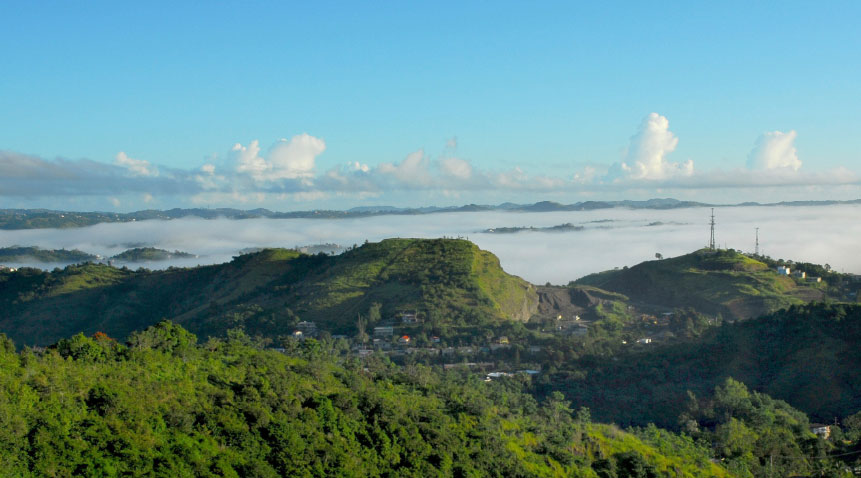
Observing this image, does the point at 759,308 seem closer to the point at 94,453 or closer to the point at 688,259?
the point at 688,259

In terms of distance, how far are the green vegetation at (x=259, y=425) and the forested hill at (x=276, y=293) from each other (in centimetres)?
3921

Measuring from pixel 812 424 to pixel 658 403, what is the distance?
350 inches

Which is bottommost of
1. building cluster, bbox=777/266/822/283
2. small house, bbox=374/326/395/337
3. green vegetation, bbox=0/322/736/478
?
small house, bbox=374/326/395/337

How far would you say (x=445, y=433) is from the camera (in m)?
28.8

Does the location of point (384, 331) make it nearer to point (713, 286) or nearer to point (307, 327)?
point (307, 327)

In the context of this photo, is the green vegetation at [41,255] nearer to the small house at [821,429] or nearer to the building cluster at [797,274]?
the building cluster at [797,274]

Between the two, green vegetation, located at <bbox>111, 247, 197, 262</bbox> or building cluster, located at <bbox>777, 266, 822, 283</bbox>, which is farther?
green vegetation, located at <bbox>111, 247, 197, 262</bbox>

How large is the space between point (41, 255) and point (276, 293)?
95.1m

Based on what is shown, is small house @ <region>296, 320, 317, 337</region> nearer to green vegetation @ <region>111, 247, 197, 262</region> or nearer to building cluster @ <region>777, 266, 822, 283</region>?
building cluster @ <region>777, 266, 822, 283</region>

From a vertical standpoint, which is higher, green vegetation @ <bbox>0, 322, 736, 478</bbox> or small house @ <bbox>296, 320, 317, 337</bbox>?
Result: green vegetation @ <bbox>0, 322, 736, 478</bbox>

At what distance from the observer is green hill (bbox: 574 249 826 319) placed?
88.1 m

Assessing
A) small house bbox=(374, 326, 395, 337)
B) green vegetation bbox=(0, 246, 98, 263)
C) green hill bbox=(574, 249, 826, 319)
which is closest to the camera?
small house bbox=(374, 326, 395, 337)

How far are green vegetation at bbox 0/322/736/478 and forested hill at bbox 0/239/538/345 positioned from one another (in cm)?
3921

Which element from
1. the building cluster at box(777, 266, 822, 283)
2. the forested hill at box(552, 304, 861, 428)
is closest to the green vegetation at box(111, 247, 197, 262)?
the building cluster at box(777, 266, 822, 283)
